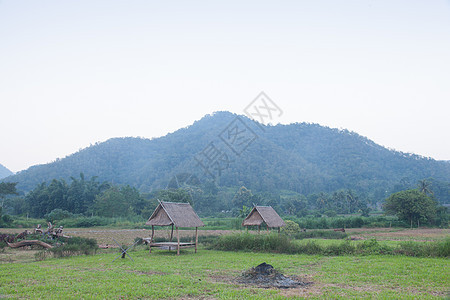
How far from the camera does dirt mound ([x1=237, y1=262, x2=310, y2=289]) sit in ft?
30.6

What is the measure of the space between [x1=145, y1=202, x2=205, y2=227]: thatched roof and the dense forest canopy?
217ft

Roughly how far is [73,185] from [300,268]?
57.3 metres

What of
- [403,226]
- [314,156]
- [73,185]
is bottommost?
[403,226]

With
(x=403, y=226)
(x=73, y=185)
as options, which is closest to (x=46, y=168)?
(x=73, y=185)

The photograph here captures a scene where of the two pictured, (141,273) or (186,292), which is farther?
(141,273)

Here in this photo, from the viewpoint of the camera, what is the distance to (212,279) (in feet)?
33.1

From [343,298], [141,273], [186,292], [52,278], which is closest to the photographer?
[343,298]

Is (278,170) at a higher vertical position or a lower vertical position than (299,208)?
higher

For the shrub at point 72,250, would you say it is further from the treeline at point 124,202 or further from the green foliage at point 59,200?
→ the green foliage at point 59,200

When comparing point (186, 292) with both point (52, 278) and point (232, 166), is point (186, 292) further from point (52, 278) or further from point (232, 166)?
point (232, 166)

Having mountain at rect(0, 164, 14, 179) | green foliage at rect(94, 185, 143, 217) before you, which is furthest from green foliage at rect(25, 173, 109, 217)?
mountain at rect(0, 164, 14, 179)

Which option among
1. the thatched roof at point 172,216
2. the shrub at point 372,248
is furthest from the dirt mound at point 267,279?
the thatched roof at point 172,216

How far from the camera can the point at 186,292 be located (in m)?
8.31

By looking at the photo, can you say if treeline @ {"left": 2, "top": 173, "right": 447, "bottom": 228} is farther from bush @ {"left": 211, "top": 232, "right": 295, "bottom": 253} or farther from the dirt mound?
the dirt mound
